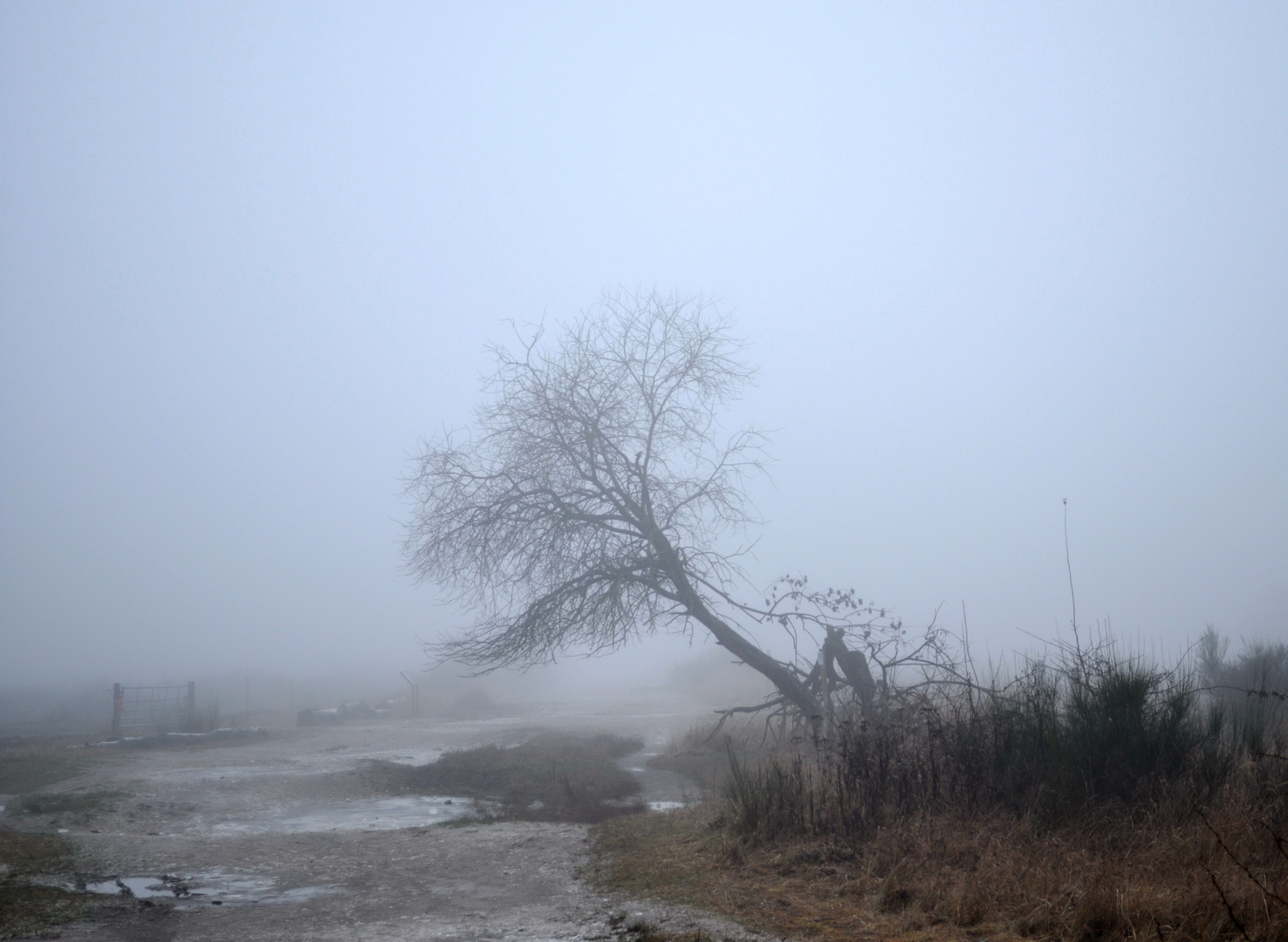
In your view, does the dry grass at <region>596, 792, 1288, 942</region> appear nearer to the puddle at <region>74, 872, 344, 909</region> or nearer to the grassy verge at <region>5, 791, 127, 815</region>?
the puddle at <region>74, 872, 344, 909</region>

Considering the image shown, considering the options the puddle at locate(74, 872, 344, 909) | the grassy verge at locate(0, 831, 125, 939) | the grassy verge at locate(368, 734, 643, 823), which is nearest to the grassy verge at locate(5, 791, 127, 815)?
the grassy verge at locate(0, 831, 125, 939)

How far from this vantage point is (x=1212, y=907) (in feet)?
15.5

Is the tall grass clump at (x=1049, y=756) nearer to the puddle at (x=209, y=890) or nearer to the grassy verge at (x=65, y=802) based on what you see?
the puddle at (x=209, y=890)

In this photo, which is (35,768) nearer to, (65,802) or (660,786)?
(65,802)

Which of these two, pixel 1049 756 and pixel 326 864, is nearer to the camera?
pixel 1049 756

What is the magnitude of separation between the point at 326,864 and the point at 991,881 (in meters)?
6.81

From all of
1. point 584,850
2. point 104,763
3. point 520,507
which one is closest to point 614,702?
point 104,763

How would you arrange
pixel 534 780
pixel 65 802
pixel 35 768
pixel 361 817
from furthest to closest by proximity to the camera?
pixel 35 768 → pixel 534 780 → pixel 65 802 → pixel 361 817

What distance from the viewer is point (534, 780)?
1561cm

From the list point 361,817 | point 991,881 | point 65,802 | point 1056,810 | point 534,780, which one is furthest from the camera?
point 534,780

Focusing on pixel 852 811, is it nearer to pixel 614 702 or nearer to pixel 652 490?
pixel 652 490

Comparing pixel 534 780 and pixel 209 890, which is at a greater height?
pixel 209 890

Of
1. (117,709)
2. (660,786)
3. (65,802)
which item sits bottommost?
(660,786)

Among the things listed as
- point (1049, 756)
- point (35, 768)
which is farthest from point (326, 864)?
point (35, 768)
